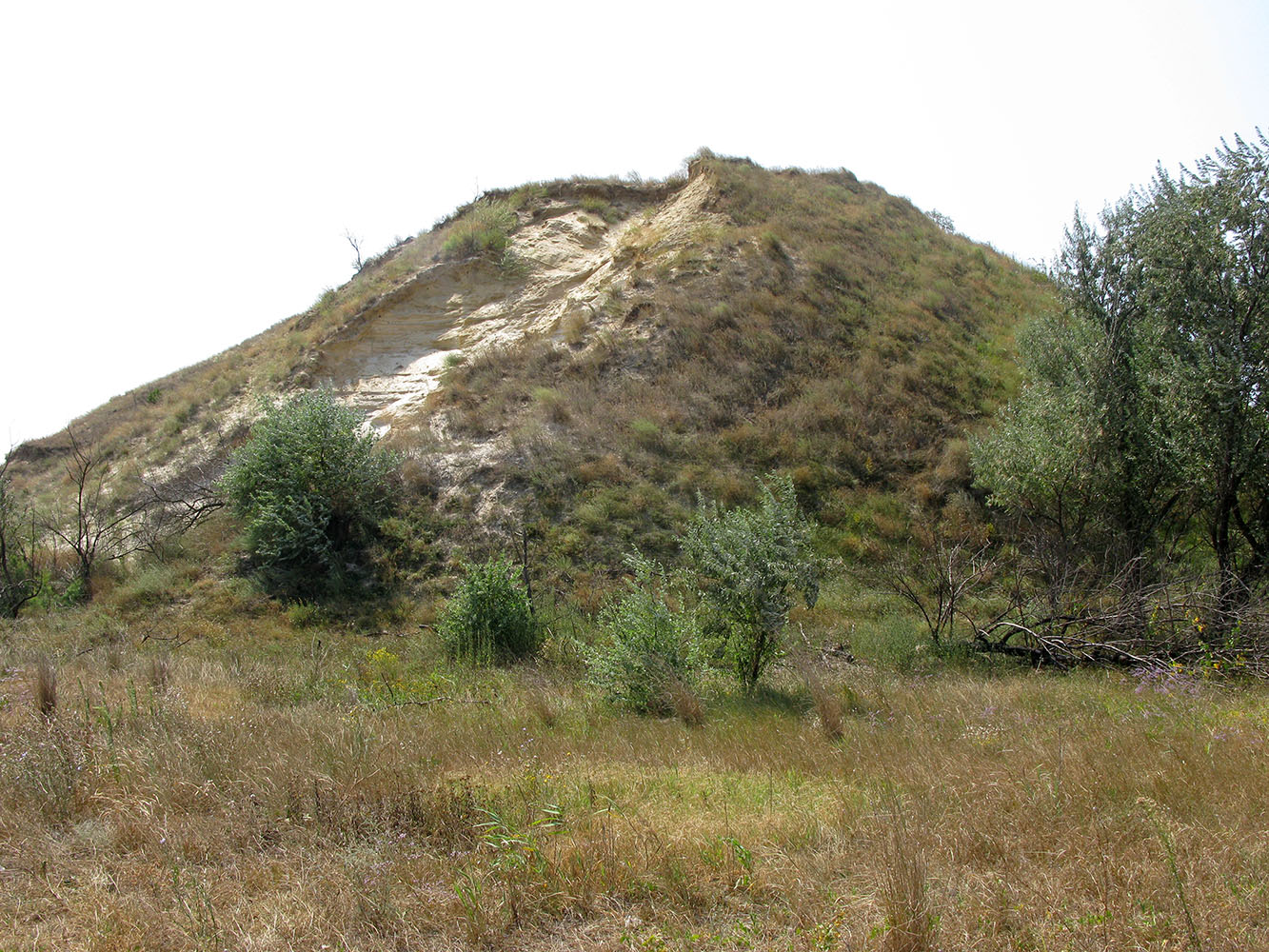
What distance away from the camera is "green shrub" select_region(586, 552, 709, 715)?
23.9ft

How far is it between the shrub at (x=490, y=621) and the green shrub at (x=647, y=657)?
2.28 meters

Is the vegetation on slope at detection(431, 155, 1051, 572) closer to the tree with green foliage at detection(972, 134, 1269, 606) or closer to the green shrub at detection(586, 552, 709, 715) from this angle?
the tree with green foliage at detection(972, 134, 1269, 606)

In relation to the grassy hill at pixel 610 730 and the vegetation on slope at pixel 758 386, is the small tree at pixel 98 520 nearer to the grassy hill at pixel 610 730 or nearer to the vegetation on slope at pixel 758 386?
the grassy hill at pixel 610 730

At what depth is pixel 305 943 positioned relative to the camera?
3.25 m

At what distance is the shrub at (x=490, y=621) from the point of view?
10.2m

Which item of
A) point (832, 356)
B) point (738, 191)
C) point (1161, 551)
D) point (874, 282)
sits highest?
point (738, 191)

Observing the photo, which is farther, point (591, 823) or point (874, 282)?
point (874, 282)

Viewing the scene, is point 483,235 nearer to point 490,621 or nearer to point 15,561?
point 15,561

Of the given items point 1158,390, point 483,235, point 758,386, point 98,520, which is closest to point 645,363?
point 758,386

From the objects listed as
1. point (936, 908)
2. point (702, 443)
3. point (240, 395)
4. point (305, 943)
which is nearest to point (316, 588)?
point (702, 443)

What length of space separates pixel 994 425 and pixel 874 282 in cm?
681

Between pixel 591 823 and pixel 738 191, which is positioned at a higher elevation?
pixel 738 191

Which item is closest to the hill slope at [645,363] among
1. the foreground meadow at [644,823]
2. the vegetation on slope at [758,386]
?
the vegetation on slope at [758,386]

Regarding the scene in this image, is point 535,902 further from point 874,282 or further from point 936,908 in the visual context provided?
point 874,282
